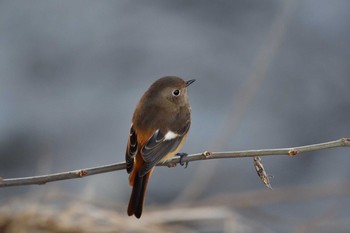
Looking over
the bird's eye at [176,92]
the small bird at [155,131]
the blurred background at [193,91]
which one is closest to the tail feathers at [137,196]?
the small bird at [155,131]

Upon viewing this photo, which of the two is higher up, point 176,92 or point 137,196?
point 176,92

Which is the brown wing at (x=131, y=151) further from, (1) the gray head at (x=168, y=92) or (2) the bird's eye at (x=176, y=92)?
(2) the bird's eye at (x=176, y=92)

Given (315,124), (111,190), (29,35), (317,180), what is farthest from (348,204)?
(29,35)

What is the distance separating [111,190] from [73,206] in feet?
4.25

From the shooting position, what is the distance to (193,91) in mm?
7328

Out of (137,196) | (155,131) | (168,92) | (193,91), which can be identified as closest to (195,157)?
(137,196)

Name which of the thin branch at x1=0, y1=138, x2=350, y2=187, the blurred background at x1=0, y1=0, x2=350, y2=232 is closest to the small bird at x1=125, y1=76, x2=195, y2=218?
the thin branch at x1=0, y1=138, x2=350, y2=187

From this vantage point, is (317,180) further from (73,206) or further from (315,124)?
(73,206)

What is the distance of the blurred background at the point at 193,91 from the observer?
6.31 metres

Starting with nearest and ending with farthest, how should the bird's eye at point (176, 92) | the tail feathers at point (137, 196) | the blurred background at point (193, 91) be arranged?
the tail feathers at point (137, 196), the bird's eye at point (176, 92), the blurred background at point (193, 91)

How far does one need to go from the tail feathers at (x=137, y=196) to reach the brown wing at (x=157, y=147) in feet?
0.12

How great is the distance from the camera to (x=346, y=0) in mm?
8430

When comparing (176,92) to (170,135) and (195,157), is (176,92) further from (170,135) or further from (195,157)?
(195,157)

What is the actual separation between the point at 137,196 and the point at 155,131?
70cm
